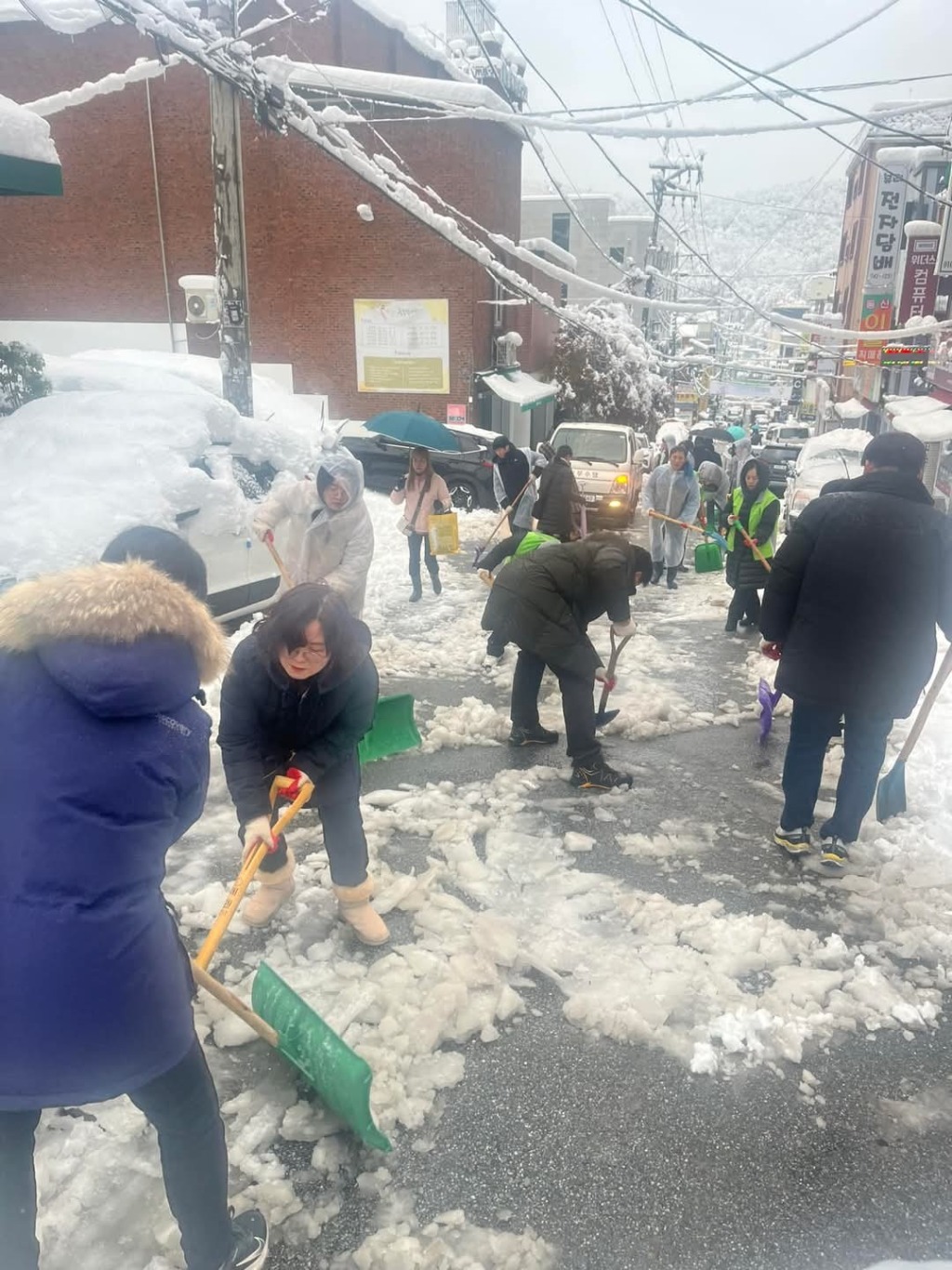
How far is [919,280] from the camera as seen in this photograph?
67.4 ft

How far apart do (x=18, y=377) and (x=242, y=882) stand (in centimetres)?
531

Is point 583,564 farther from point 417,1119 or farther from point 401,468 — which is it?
point 401,468

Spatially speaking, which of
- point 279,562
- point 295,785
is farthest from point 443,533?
point 295,785

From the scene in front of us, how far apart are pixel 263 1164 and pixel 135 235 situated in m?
25.9

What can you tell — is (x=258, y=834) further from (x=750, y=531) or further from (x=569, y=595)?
(x=750, y=531)

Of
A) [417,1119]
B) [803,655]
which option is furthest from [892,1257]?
[803,655]

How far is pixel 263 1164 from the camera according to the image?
2.45 m

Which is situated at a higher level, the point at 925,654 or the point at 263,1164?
the point at 925,654

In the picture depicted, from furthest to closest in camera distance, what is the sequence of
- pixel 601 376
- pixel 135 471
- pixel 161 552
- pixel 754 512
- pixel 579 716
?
pixel 601 376
pixel 754 512
pixel 135 471
pixel 579 716
pixel 161 552

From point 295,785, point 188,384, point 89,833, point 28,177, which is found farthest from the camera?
point 28,177

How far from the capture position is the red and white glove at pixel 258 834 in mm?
2765

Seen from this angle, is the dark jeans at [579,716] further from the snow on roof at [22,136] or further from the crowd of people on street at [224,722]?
the snow on roof at [22,136]

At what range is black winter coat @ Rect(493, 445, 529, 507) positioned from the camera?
35.1ft

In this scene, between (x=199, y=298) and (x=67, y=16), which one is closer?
(x=67, y=16)
